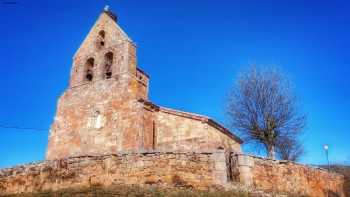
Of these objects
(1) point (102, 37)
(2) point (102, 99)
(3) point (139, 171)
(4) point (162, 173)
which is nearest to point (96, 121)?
(2) point (102, 99)

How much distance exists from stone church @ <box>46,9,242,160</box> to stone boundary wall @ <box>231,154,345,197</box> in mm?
5770

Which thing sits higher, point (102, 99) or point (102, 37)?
point (102, 37)

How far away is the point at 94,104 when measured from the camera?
2211 centimetres

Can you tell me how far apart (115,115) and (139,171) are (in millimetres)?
8189

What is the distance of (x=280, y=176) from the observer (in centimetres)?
1462

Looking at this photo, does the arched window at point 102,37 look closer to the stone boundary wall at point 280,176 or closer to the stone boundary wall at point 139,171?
the stone boundary wall at point 139,171

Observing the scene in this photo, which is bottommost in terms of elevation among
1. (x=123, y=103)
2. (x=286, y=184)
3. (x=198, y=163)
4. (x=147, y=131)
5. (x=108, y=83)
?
(x=286, y=184)

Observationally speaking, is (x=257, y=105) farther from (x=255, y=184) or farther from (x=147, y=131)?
(x=255, y=184)

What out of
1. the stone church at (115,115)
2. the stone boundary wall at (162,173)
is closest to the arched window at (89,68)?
the stone church at (115,115)

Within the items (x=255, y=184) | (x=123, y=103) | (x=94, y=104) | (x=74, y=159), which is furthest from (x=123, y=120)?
(x=255, y=184)

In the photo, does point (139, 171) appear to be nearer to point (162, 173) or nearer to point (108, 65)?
point (162, 173)

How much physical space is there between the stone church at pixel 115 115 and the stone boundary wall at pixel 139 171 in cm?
487

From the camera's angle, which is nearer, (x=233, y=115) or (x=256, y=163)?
(x=256, y=163)

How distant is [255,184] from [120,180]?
5.15m
